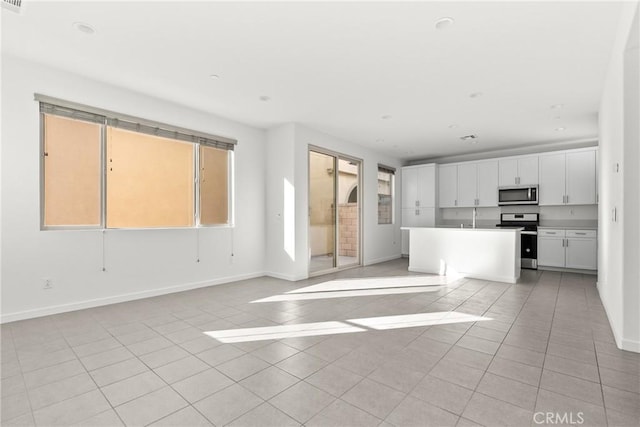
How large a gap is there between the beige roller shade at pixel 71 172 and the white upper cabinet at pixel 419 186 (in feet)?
23.2

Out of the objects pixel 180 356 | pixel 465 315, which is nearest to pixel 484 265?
pixel 465 315

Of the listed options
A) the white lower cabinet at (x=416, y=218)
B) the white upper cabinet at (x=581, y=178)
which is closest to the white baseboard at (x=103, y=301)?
the white lower cabinet at (x=416, y=218)

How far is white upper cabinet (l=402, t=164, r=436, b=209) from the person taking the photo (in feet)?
26.7

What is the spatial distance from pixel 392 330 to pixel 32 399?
2742mm

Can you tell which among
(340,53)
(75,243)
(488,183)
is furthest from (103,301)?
(488,183)

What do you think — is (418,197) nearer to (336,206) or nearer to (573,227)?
(336,206)

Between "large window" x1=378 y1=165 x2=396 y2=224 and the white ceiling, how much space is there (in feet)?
9.81

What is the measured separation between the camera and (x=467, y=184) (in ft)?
25.6

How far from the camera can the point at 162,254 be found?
444 cm

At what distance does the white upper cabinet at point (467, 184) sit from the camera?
303 inches

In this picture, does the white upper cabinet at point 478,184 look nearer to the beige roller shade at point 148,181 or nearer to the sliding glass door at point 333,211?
the sliding glass door at point 333,211

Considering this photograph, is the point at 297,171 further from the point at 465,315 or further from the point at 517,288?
the point at 517,288

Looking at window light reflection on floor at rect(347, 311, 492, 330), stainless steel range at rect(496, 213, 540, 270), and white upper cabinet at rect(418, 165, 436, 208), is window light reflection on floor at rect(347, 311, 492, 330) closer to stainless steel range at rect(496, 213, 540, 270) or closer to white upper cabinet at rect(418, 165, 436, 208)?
stainless steel range at rect(496, 213, 540, 270)

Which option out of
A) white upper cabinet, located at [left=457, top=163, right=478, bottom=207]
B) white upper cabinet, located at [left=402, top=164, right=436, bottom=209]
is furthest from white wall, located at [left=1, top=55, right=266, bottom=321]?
white upper cabinet, located at [left=457, top=163, right=478, bottom=207]
